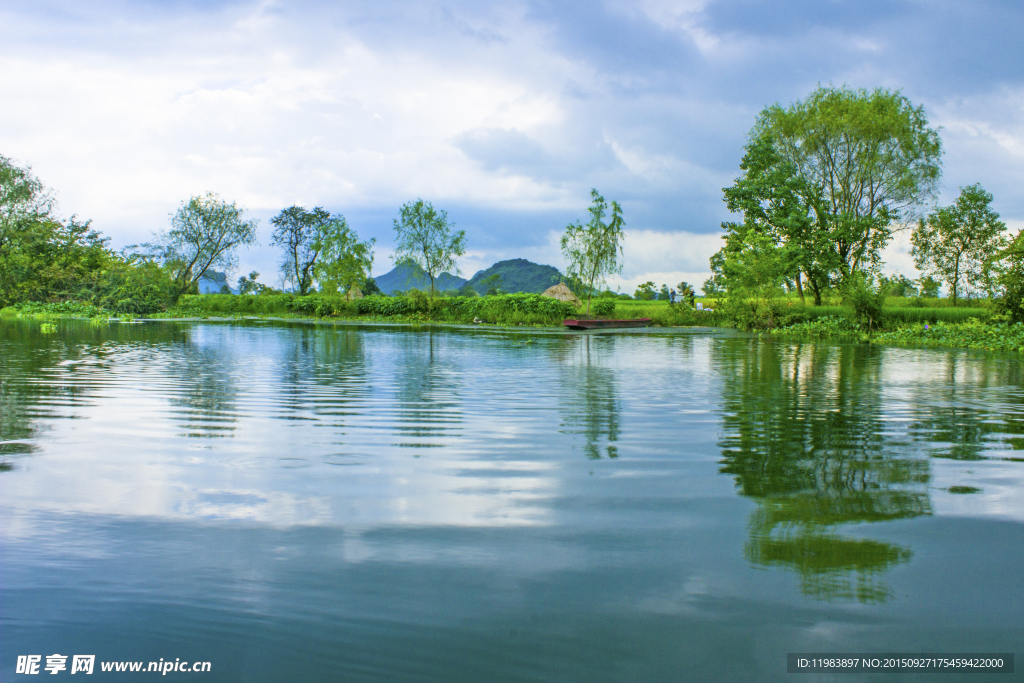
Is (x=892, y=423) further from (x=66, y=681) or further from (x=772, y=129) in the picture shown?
(x=772, y=129)

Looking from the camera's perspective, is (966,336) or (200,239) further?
(200,239)

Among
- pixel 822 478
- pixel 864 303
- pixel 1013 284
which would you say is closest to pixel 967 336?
pixel 1013 284

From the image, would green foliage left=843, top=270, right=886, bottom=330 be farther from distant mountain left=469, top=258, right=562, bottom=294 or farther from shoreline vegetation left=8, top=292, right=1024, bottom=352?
distant mountain left=469, top=258, right=562, bottom=294

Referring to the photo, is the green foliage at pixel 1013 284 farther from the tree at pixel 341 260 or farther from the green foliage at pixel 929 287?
the tree at pixel 341 260

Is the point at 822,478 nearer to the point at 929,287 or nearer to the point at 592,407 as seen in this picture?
the point at 592,407

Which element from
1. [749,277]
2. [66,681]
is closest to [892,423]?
[66,681]

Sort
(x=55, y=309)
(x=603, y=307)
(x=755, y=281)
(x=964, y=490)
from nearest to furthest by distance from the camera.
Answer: (x=964, y=490) → (x=755, y=281) → (x=55, y=309) → (x=603, y=307)

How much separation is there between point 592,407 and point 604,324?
2830 cm

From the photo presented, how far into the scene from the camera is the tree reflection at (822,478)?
328cm

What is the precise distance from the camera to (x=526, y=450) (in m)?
5.76

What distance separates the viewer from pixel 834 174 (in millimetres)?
39938

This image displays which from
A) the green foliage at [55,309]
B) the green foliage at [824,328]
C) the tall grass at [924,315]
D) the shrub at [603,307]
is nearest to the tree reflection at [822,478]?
the green foliage at [824,328]

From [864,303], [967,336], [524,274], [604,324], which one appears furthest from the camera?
[524,274]

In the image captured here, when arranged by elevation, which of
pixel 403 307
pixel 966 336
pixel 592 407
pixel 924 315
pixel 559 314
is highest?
pixel 403 307
